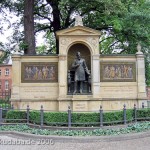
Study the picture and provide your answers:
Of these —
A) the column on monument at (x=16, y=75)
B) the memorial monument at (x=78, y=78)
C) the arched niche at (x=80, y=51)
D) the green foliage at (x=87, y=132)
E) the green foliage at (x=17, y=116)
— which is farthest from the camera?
the arched niche at (x=80, y=51)

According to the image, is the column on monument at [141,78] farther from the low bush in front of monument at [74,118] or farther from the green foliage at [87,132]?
the green foliage at [87,132]

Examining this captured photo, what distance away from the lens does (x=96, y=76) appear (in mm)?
16312

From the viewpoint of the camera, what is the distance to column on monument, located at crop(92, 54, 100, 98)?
16125 millimetres

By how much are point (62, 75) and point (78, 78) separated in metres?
1.07

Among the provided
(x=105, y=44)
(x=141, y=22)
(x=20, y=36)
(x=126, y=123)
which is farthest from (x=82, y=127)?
(x=105, y=44)

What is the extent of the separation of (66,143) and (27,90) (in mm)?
7560

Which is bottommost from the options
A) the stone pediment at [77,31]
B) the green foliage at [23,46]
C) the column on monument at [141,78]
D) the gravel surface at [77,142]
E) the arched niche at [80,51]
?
the gravel surface at [77,142]

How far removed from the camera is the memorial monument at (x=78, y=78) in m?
16.1

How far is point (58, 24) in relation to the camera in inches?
1021

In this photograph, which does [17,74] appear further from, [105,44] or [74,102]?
[105,44]

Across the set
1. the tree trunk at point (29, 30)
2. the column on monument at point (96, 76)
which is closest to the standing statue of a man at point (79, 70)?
the column on monument at point (96, 76)

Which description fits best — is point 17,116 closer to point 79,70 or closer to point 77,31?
point 79,70

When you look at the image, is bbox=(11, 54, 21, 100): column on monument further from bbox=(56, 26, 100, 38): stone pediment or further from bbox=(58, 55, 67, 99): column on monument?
bbox=(56, 26, 100, 38): stone pediment

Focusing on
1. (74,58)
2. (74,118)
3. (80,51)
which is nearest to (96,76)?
(74,58)
